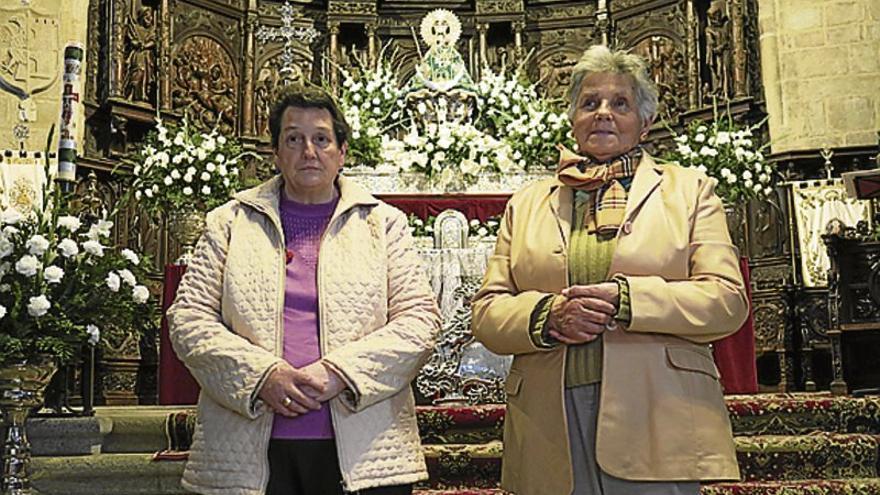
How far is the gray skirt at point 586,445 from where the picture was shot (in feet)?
7.36

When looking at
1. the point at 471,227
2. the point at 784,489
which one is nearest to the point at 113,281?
the point at 784,489

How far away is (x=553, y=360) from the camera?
7.62 ft

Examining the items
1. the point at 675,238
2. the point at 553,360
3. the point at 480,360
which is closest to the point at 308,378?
the point at 553,360

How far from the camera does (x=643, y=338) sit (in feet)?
7.38

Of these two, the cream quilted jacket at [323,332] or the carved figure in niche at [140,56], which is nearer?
the cream quilted jacket at [323,332]

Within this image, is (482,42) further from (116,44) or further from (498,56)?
(116,44)

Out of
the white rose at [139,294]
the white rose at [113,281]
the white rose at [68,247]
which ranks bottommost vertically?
the white rose at [139,294]

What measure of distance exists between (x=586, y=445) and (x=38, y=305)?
1.78m

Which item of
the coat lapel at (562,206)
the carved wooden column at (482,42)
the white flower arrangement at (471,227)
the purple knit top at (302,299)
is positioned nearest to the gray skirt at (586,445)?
the coat lapel at (562,206)

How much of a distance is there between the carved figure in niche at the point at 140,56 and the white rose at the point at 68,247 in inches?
208

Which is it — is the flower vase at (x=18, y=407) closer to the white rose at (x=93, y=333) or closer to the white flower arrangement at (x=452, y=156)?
the white rose at (x=93, y=333)

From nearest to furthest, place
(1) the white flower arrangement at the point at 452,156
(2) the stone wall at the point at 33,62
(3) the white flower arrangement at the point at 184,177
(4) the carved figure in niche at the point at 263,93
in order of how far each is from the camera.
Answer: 1. (3) the white flower arrangement at the point at 184,177
2. (1) the white flower arrangement at the point at 452,156
3. (2) the stone wall at the point at 33,62
4. (4) the carved figure in niche at the point at 263,93

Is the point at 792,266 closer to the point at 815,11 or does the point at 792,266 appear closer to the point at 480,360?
the point at 815,11

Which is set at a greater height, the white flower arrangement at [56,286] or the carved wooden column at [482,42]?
the carved wooden column at [482,42]
